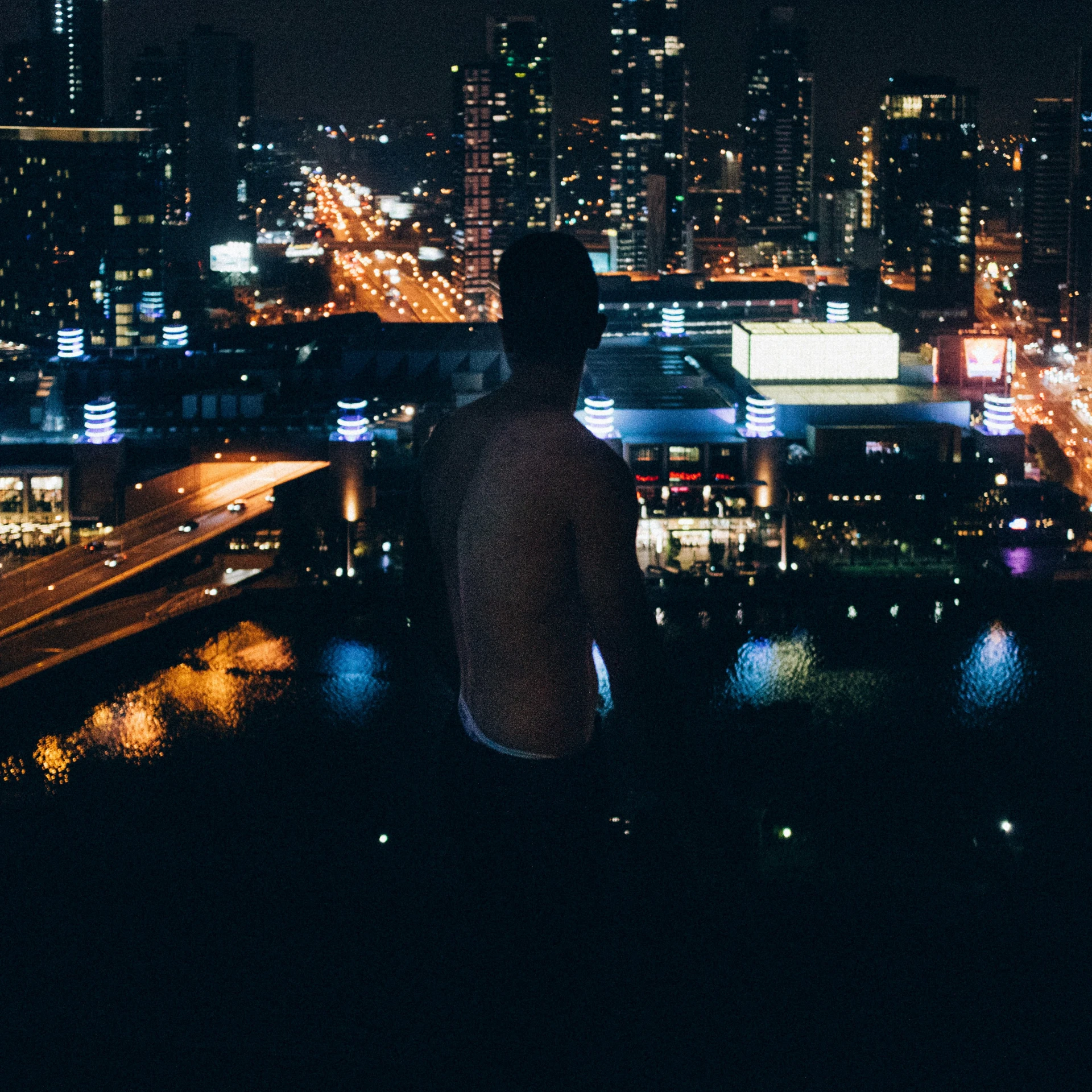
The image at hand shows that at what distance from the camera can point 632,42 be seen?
23266 mm

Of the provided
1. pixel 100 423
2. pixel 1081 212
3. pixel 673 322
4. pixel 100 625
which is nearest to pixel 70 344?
pixel 100 423

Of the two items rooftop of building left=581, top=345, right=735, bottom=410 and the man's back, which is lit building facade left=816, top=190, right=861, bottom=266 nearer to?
rooftop of building left=581, top=345, right=735, bottom=410

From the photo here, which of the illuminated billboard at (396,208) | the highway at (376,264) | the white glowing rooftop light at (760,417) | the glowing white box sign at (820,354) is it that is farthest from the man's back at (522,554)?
the illuminated billboard at (396,208)

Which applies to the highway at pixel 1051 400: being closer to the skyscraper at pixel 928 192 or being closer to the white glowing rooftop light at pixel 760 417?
the skyscraper at pixel 928 192

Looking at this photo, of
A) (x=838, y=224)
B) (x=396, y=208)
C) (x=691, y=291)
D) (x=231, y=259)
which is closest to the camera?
(x=691, y=291)

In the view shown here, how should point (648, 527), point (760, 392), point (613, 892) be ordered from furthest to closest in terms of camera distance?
point (760, 392)
point (648, 527)
point (613, 892)

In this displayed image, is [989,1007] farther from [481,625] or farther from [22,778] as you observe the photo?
[22,778]

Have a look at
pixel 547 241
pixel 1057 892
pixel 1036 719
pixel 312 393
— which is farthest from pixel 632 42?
pixel 547 241

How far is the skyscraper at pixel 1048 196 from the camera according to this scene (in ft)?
63.9

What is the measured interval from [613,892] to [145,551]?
25.2ft

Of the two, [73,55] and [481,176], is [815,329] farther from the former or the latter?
[73,55]

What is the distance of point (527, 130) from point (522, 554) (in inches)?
714

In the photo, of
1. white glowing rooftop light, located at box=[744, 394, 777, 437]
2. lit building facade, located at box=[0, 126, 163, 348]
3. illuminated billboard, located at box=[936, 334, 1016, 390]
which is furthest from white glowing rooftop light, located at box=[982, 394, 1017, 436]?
lit building facade, located at box=[0, 126, 163, 348]

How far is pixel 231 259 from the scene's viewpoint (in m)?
18.6
